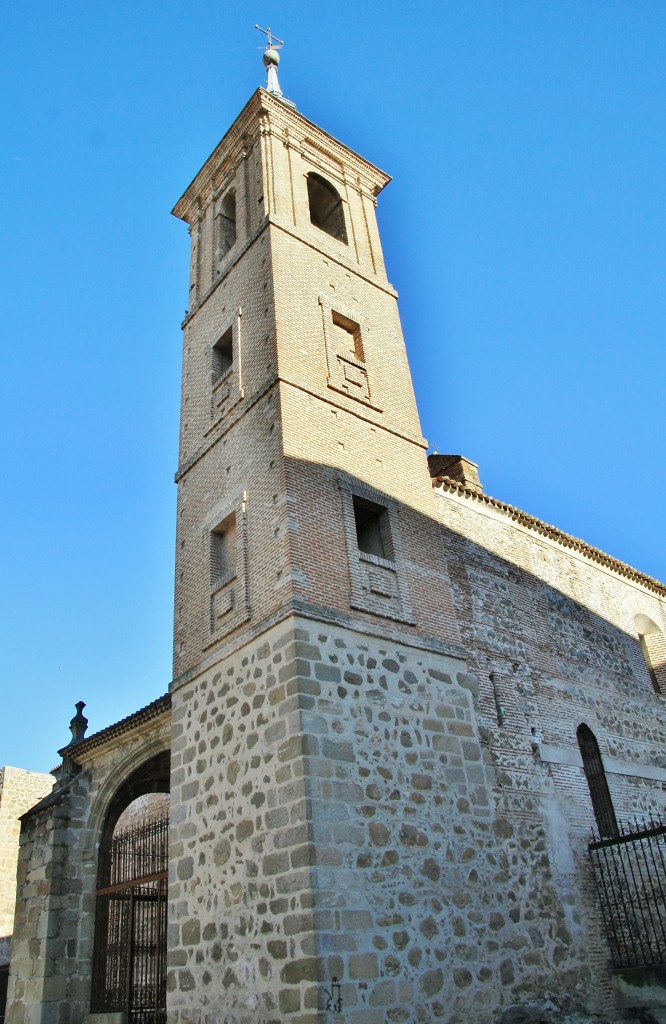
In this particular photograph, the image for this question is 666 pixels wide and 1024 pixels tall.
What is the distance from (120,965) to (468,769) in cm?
584

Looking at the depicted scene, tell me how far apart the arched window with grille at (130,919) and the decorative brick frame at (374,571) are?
4.63 metres

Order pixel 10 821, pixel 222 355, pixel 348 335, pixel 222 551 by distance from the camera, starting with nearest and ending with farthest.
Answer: pixel 222 551
pixel 348 335
pixel 222 355
pixel 10 821

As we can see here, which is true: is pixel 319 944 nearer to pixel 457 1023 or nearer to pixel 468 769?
pixel 457 1023

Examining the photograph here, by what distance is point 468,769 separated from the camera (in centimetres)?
944

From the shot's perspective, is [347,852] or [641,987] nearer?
[347,852]

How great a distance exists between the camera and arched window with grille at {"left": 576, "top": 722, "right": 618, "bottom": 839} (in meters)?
11.2

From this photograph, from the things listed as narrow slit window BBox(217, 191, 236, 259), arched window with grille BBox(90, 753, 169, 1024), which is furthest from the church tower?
arched window with grille BBox(90, 753, 169, 1024)

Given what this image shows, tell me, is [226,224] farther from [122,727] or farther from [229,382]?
[122,727]

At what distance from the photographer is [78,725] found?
14.0 m

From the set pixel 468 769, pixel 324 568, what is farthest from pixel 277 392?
pixel 468 769

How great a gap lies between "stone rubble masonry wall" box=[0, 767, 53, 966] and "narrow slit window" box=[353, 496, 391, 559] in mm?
12923

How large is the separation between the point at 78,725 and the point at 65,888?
2782 mm

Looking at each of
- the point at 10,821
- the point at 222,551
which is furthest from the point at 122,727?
the point at 10,821

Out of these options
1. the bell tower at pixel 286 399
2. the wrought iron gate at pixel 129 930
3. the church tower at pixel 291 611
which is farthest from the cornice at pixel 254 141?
the wrought iron gate at pixel 129 930
